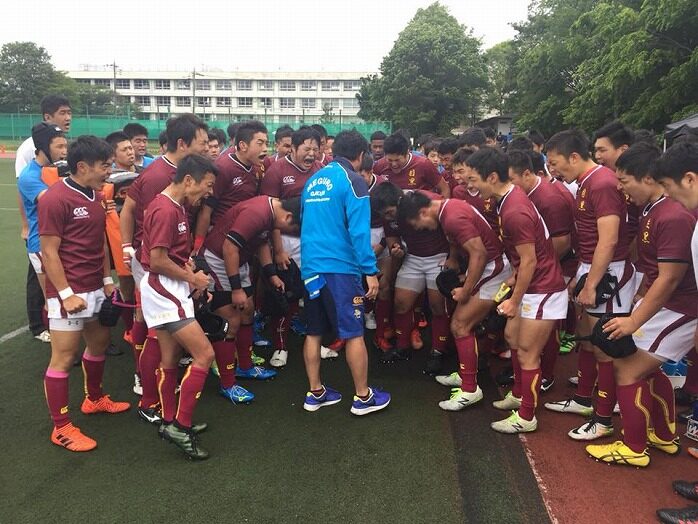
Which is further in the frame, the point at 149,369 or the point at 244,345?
the point at 244,345

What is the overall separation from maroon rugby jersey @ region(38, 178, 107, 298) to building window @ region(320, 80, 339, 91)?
7592cm

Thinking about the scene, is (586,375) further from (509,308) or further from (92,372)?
(92,372)

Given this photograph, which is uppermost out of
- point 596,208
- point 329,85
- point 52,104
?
point 329,85

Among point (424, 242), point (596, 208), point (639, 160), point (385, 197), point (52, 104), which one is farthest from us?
point (52, 104)

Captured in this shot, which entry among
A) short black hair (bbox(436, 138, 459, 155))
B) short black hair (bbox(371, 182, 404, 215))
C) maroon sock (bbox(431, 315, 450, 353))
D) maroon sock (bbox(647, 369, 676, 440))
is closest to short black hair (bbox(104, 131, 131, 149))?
short black hair (bbox(371, 182, 404, 215))

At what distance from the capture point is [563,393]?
4160 millimetres

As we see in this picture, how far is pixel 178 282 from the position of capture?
10.2 ft

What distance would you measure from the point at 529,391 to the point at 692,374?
1419 mm

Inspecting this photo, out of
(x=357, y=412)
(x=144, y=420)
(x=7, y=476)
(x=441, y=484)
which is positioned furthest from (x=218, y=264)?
(x=441, y=484)

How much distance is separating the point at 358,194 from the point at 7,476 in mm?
2750

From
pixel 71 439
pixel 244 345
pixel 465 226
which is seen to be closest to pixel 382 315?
pixel 244 345

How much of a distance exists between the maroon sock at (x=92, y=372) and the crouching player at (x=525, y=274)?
111 inches

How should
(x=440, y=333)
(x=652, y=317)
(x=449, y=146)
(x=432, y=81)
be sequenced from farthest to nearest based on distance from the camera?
(x=432, y=81) < (x=449, y=146) < (x=440, y=333) < (x=652, y=317)

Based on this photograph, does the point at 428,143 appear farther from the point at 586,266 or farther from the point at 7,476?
the point at 7,476
